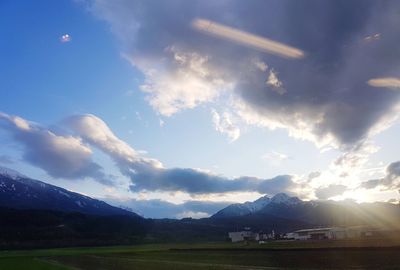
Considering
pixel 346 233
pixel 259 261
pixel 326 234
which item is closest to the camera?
pixel 259 261

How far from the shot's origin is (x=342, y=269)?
39.4 metres

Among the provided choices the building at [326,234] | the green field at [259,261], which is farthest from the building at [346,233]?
the green field at [259,261]

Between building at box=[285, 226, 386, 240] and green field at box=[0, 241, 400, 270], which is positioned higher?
building at box=[285, 226, 386, 240]

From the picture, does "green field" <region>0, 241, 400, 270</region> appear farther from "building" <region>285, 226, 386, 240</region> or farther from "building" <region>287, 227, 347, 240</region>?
"building" <region>287, 227, 347, 240</region>

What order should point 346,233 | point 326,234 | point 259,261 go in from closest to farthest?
point 259,261 → point 346,233 → point 326,234

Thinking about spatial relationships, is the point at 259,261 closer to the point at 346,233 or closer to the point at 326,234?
the point at 346,233

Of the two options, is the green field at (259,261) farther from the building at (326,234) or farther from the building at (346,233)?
the building at (326,234)

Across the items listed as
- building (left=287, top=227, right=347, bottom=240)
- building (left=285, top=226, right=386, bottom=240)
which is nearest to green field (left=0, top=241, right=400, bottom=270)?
building (left=285, top=226, right=386, bottom=240)

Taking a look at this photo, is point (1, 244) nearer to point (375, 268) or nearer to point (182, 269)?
point (182, 269)

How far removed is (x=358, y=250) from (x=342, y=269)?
29346mm

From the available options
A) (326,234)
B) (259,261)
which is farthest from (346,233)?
(259,261)

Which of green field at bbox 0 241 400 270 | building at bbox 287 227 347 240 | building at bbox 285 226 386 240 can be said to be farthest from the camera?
building at bbox 287 227 347 240

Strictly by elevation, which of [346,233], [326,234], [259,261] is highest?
[326,234]

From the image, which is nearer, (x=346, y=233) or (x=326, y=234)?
(x=346, y=233)
